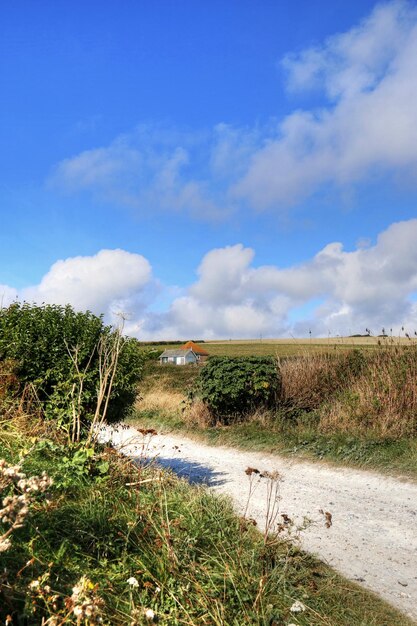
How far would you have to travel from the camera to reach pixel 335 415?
13312 mm

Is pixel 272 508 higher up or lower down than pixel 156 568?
lower down

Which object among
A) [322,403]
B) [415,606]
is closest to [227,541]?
[415,606]

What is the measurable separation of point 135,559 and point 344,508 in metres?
4.86

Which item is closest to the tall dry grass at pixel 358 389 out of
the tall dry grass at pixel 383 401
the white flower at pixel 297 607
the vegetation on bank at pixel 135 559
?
the tall dry grass at pixel 383 401

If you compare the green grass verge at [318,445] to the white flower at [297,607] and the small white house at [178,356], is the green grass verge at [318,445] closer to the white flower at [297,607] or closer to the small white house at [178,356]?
the white flower at [297,607]

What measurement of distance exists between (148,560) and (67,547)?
669 millimetres

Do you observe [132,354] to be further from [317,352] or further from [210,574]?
[317,352]

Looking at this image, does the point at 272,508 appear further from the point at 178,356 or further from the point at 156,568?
the point at 178,356

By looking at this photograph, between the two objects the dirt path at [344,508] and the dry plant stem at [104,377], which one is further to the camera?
the dry plant stem at [104,377]

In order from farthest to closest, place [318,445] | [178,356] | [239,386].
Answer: [178,356]
[239,386]
[318,445]

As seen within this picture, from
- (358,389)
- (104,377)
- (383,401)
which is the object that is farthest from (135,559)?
(358,389)

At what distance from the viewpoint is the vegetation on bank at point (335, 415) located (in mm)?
11211

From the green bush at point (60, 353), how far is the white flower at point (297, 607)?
5.26m

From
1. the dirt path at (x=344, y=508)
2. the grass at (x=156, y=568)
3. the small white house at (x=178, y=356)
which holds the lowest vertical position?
the dirt path at (x=344, y=508)
